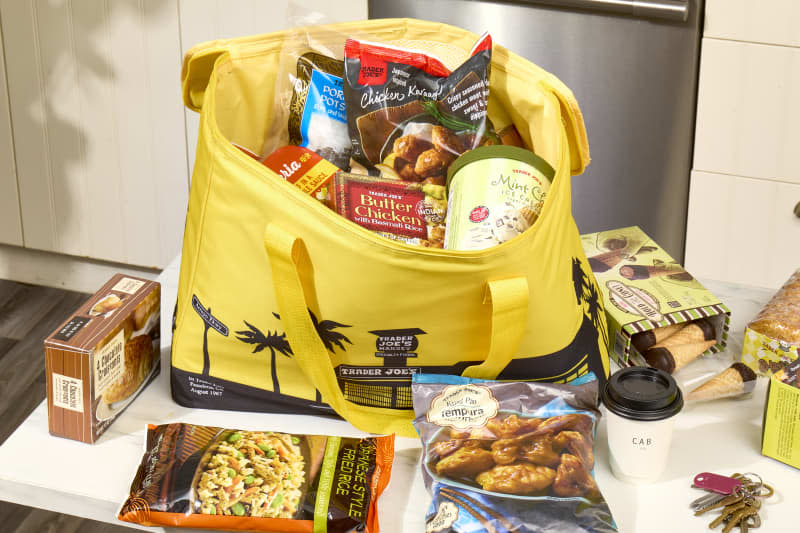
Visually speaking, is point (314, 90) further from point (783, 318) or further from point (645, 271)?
point (783, 318)

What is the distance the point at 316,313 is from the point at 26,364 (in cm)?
145

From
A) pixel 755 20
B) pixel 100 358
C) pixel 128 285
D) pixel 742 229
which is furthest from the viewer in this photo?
pixel 742 229

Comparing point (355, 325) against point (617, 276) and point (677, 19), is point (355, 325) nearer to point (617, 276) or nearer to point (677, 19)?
point (617, 276)

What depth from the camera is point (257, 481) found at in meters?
0.91

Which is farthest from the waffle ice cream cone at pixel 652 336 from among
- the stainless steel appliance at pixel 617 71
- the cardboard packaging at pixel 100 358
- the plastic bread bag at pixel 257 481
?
the stainless steel appliance at pixel 617 71

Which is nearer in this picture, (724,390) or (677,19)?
(724,390)

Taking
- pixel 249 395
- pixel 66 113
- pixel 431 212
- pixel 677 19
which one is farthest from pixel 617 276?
pixel 66 113

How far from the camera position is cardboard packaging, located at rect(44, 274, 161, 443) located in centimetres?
97

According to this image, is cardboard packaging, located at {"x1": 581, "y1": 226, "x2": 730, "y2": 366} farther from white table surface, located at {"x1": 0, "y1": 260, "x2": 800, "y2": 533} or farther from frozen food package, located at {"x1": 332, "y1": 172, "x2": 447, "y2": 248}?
frozen food package, located at {"x1": 332, "y1": 172, "x2": 447, "y2": 248}

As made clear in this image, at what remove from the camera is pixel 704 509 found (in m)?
0.93

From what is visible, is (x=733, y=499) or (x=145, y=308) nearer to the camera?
(x=733, y=499)

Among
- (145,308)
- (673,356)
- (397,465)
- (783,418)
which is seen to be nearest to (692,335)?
(673,356)

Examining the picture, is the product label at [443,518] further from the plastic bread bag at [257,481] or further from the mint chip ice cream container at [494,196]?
the mint chip ice cream container at [494,196]

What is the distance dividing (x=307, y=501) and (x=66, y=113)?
1.56m
